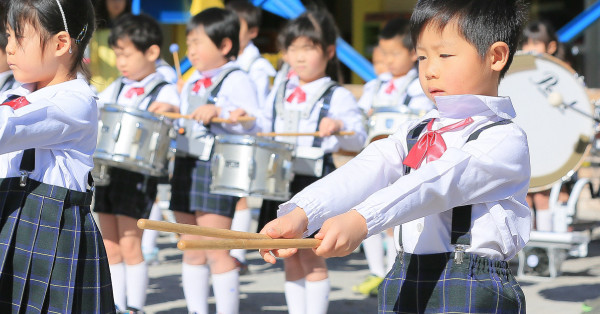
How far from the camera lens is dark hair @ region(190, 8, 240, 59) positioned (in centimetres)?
500

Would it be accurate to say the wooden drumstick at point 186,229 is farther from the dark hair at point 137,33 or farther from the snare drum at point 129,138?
the dark hair at point 137,33

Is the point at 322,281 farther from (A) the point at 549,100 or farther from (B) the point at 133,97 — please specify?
(A) the point at 549,100

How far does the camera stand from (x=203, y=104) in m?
4.78

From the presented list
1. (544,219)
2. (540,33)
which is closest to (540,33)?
(540,33)

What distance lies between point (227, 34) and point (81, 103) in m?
2.30

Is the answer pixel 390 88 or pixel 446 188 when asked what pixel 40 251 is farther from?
pixel 390 88

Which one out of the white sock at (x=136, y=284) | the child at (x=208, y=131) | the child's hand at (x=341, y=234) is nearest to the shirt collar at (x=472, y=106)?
the child's hand at (x=341, y=234)

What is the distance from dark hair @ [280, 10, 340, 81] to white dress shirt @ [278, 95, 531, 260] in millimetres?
2386

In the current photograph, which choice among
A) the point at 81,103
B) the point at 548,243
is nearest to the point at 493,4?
the point at 81,103

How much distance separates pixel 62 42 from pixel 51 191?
1.62 ft

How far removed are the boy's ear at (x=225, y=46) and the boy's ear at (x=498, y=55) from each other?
9.43 ft

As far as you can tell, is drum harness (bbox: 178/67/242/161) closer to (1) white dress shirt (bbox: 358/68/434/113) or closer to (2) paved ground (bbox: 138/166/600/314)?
(2) paved ground (bbox: 138/166/600/314)

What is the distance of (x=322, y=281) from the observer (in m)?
4.34

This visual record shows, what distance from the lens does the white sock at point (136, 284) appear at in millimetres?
4668
